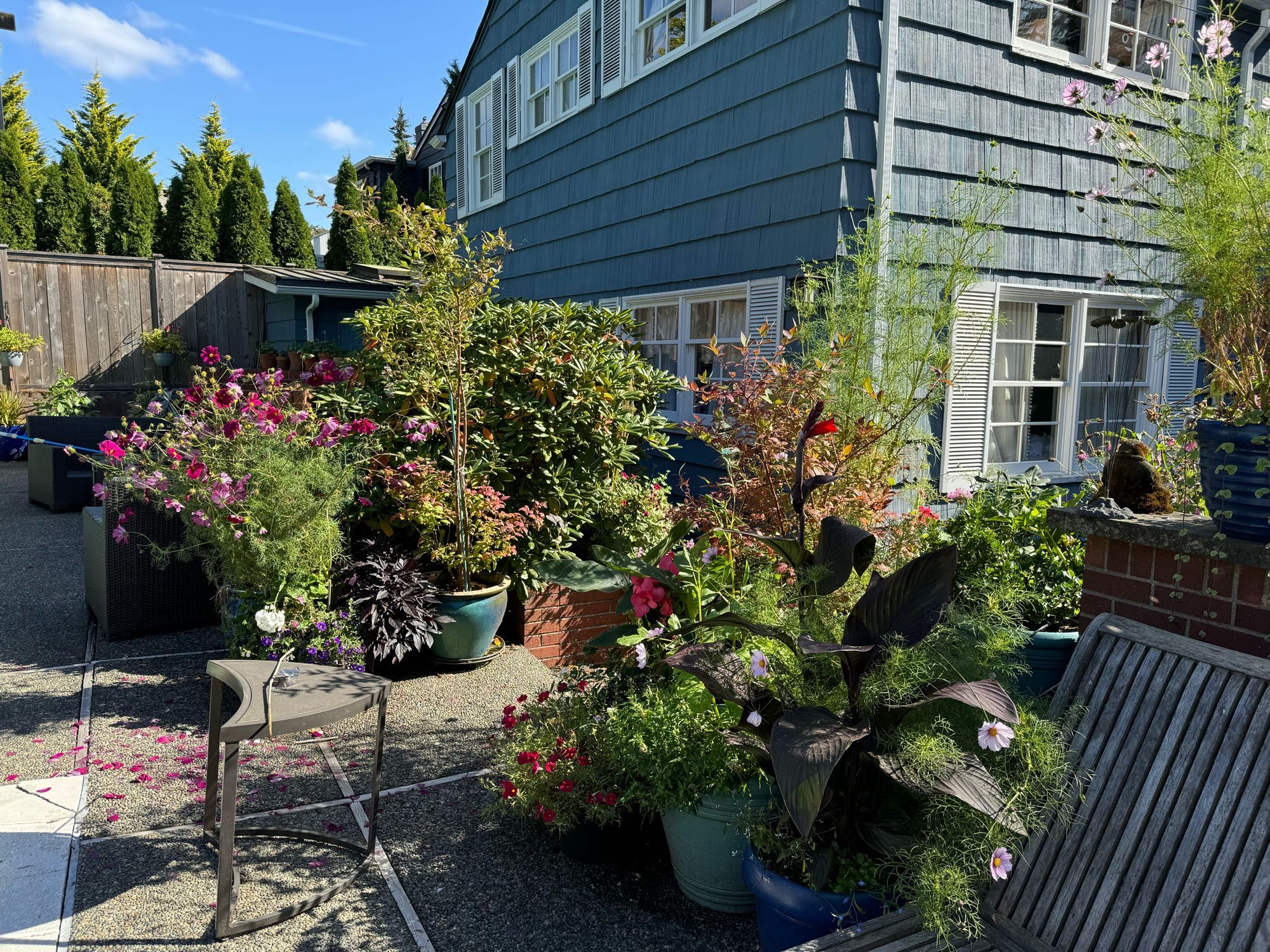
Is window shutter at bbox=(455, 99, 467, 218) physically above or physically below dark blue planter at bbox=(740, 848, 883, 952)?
above

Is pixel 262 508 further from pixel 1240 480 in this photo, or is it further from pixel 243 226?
pixel 243 226

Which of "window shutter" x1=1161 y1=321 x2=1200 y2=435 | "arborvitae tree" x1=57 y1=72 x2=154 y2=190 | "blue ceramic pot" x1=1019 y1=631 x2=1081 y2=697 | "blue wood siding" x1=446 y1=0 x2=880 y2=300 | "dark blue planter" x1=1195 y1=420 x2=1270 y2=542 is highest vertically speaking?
"arborvitae tree" x1=57 y1=72 x2=154 y2=190

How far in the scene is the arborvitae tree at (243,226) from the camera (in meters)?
16.1

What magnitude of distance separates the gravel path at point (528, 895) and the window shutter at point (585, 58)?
6703 millimetres

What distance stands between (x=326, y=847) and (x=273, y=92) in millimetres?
27211

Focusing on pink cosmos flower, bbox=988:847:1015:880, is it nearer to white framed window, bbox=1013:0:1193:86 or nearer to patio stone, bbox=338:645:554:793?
patio stone, bbox=338:645:554:793

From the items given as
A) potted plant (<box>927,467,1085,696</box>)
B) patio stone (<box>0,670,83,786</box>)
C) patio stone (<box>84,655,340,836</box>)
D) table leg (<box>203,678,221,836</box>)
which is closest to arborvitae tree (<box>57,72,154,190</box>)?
patio stone (<box>0,670,83,786</box>)

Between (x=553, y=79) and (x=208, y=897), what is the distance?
317 inches

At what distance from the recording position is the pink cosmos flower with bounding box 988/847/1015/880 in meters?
1.78

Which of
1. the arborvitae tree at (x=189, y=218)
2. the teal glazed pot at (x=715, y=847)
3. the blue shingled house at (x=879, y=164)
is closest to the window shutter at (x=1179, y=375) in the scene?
the blue shingled house at (x=879, y=164)

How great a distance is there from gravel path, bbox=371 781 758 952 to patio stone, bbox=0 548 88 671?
2.46 m

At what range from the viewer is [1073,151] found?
19.0 feet

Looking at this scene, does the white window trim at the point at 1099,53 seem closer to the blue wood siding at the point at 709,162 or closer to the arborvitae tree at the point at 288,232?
the blue wood siding at the point at 709,162

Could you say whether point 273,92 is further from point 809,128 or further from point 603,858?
point 603,858
